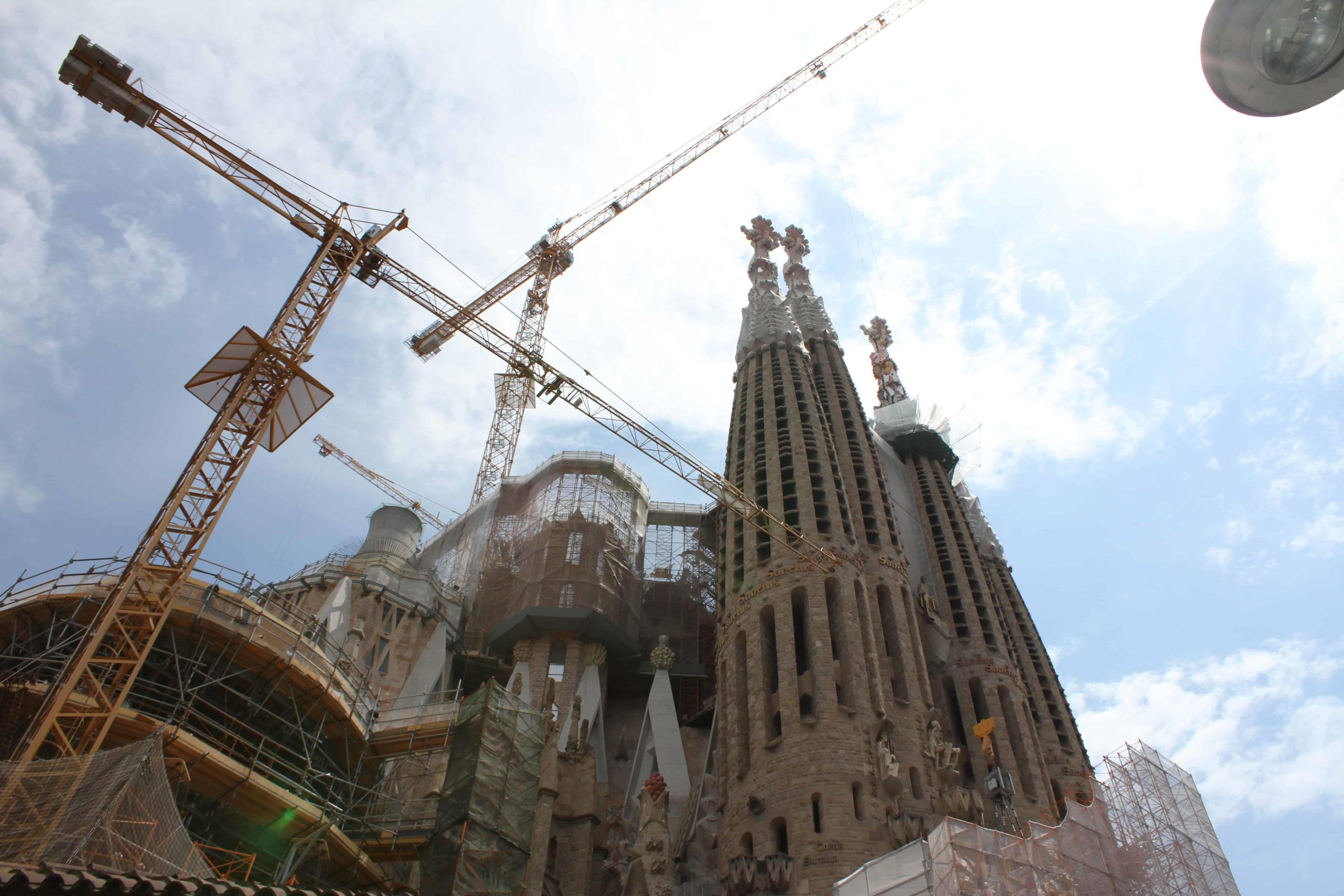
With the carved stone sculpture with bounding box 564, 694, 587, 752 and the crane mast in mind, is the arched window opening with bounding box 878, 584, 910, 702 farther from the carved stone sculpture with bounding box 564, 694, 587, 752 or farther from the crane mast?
the crane mast

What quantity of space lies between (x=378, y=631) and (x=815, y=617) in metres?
20.9

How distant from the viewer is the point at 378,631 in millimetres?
45375

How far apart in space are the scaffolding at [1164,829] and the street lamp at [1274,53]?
2501 centimetres

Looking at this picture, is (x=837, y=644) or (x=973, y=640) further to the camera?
(x=973, y=640)

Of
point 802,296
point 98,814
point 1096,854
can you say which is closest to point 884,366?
point 802,296

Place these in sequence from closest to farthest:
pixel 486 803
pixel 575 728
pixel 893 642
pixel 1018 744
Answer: pixel 486 803 < pixel 893 642 < pixel 575 728 < pixel 1018 744

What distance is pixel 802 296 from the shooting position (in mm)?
64250

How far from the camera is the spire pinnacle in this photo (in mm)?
69875

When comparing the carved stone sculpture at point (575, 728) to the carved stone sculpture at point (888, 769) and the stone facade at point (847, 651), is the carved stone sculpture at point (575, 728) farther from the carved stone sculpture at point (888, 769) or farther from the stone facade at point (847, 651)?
the carved stone sculpture at point (888, 769)

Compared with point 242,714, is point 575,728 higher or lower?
higher

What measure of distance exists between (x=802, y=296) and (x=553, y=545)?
82.6 ft

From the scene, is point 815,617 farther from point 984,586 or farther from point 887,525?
point 984,586

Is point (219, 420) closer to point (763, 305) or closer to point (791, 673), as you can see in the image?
point (791, 673)

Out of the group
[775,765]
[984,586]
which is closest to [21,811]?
[775,765]
